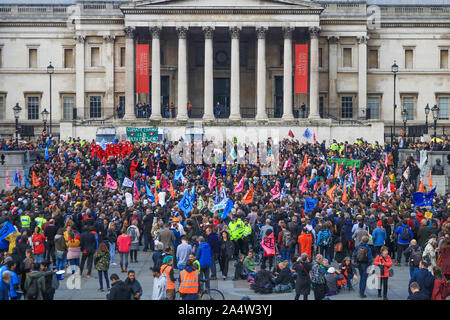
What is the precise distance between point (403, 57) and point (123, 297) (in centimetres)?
5770

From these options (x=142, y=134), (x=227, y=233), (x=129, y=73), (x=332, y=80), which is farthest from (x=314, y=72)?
(x=227, y=233)

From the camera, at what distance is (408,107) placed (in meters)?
72.1

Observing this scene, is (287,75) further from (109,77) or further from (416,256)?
(416,256)

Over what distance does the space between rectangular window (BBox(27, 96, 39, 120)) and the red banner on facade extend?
40.4ft

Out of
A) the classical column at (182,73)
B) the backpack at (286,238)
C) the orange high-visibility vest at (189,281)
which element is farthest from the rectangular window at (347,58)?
the orange high-visibility vest at (189,281)

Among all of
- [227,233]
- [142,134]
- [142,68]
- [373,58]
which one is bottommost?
[227,233]

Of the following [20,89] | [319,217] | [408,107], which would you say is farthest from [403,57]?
[319,217]

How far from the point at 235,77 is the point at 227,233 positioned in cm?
3952

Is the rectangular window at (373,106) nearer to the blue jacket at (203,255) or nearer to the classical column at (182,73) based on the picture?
the classical column at (182,73)

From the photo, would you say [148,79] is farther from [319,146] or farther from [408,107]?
[408,107]

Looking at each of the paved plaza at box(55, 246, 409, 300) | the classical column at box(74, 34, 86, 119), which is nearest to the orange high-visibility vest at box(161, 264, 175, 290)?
the paved plaza at box(55, 246, 409, 300)

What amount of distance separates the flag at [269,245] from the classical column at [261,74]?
3849 cm

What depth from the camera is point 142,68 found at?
64.1 meters

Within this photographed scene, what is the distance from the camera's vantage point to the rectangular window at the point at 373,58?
71.5 metres
